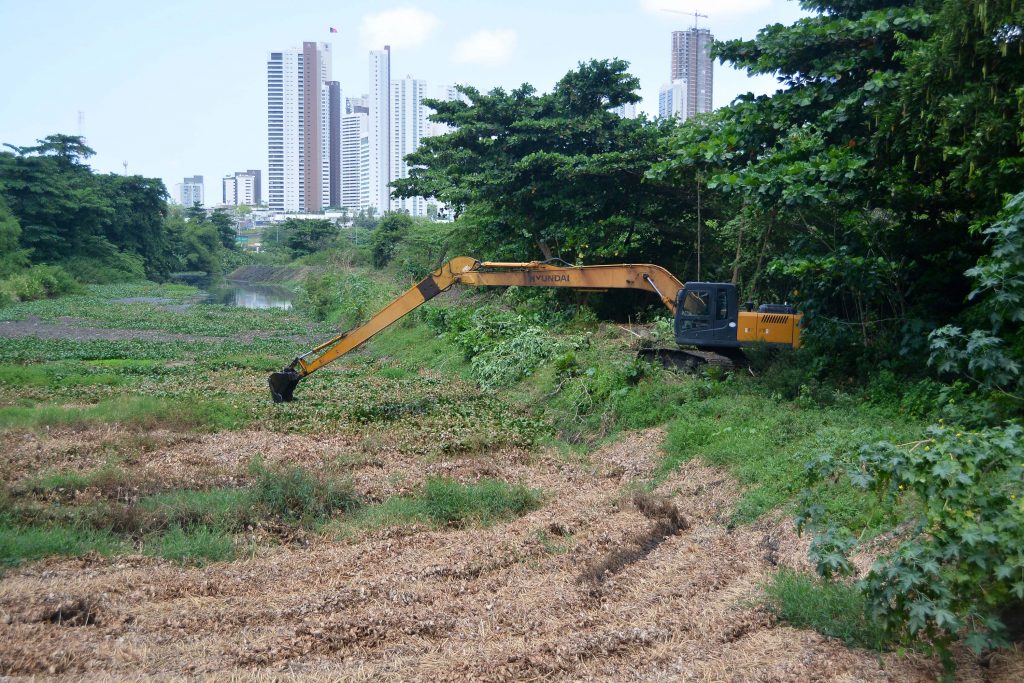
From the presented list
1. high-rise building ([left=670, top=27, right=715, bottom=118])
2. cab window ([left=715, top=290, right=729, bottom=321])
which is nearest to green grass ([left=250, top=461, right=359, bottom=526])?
cab window ([left=715, top=290, right=729, bottom=321])

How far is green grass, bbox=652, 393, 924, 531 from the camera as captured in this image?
24.4ft

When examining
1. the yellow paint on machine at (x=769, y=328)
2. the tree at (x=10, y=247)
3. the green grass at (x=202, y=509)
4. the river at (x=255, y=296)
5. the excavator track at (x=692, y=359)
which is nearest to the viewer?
the green grass at (x=202, y=509)

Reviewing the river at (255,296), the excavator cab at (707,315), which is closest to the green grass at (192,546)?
the excavator cab at (707,315)

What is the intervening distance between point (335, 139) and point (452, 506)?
15532cm

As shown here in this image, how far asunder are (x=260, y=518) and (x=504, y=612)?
149 inches

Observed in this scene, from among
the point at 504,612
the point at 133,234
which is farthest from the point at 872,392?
the point at 133,234

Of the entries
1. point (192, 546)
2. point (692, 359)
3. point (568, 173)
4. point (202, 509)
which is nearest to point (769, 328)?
point (692, 359)

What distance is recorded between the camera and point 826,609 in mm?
5684

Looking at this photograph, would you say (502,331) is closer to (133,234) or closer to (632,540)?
(632,540)

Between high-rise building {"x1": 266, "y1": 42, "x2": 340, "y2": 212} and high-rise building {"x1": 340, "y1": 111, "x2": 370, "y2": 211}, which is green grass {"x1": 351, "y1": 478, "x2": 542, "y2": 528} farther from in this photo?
high-rise building {"x1": 266, "y1": 42, "x2": 340, "y2": 212}

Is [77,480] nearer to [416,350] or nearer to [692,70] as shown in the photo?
[416,350]

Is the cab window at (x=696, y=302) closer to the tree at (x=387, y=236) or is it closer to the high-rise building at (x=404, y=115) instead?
the tree at (x=387, y=236)

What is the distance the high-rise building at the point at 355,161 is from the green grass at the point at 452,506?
132443 millimetres

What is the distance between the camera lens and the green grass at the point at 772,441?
7426 mm
